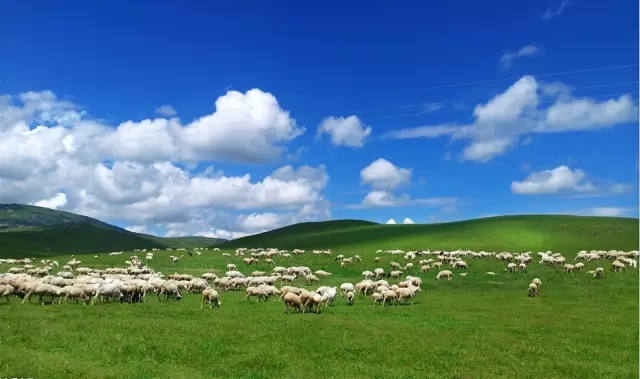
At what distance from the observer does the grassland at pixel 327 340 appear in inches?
767

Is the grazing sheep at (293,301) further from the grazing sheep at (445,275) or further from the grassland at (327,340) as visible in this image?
the grazing sheep at (445,275)

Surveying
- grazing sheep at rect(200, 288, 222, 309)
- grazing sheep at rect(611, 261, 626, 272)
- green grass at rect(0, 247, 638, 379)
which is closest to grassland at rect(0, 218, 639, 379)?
green grass at rect(0, 247, 638, 379)

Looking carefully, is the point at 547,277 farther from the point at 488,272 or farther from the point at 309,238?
the point at 309,238

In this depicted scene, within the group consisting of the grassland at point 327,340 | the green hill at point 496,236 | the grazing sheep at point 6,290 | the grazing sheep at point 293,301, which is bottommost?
the grassland at point 327,340

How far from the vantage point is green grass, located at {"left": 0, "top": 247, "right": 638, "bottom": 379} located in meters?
19.5

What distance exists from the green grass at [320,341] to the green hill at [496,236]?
206ft

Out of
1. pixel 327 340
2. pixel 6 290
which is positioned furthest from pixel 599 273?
pixel 6 290

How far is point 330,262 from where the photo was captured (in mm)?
73688

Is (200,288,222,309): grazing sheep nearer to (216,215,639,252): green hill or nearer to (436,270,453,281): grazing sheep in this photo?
(436,270,453,281): grazing sheep

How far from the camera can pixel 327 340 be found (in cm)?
2441

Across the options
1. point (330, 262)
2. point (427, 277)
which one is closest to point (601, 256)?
point (427, 277)

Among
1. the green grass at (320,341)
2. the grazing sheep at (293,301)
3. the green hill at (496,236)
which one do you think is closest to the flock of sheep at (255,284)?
the grazing sheep at (293,301)

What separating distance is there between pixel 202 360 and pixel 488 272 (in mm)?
48934

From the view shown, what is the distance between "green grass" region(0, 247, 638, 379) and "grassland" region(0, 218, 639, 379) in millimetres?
65
